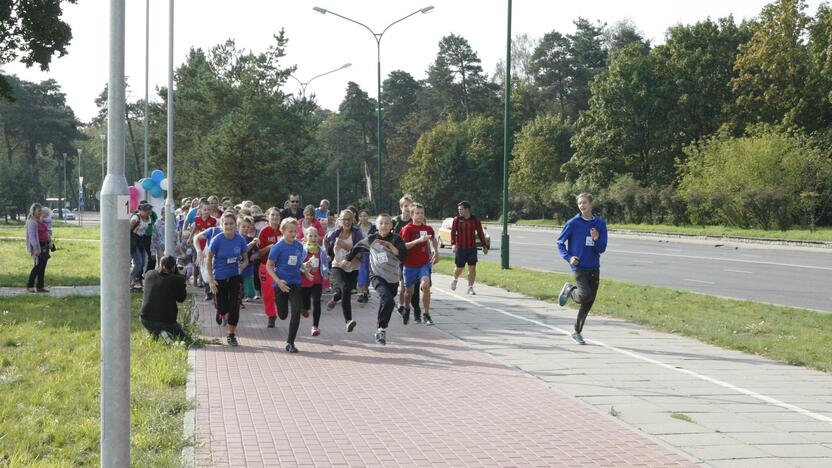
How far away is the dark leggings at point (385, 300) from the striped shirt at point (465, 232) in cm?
521

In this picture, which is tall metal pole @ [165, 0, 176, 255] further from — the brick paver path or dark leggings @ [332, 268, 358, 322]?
the brick paver path

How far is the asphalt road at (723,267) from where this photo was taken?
1952 centimetres

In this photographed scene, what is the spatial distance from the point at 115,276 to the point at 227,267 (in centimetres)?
736

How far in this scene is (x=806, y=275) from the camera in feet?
78.4

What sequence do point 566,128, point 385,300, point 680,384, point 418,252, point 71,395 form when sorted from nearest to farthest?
point 71,395, point 680,384, point 385,300, point 418,252, point 566,128

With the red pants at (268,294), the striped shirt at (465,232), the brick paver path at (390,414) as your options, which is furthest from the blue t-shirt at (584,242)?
the striped shirt at (465,232)

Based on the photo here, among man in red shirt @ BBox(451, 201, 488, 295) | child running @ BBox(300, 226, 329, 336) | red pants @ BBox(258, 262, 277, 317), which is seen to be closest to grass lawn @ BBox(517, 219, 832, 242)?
man in red shirt @ BBox(451, 201, 488, 295)

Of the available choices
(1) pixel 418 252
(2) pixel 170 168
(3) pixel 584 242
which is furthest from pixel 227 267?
(2) pixel 170 168

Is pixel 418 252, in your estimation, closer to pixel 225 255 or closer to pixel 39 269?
pixel 225 255

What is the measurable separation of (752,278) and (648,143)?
47.5 metres

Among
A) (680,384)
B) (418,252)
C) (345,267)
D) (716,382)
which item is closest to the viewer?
(680,384)

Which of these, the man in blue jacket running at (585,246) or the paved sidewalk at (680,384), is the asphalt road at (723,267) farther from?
the man in blue jacket running at (585,246)

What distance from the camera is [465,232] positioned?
1744 centimetres

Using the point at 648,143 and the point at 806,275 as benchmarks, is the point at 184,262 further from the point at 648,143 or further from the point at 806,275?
the point at 648,143
